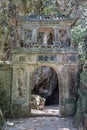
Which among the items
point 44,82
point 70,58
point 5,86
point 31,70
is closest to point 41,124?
point 5,86

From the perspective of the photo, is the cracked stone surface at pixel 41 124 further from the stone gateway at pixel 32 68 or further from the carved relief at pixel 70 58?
the carved relief at pixel 70 58

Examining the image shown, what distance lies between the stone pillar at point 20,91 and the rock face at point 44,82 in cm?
606

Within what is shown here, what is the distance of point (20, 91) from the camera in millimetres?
13883

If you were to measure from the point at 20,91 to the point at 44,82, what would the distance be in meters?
7.14

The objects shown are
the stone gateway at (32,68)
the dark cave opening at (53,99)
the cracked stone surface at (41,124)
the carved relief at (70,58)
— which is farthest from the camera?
the dark cave opening at (53,99)

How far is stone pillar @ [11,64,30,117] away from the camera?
13.7 metres

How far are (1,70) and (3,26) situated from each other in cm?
432

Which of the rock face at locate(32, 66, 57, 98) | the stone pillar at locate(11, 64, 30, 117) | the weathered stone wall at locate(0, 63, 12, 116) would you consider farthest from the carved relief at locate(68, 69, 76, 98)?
the rock face at locate(32, 66, 57, 98)

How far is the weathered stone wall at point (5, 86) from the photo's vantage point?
539 inches

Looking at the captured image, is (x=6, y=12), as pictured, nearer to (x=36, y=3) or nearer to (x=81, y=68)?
(x=36, y=3)

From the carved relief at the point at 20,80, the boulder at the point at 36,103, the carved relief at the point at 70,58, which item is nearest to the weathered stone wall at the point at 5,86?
the carved relief at the point at 20,80

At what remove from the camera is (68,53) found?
13859 millimetres

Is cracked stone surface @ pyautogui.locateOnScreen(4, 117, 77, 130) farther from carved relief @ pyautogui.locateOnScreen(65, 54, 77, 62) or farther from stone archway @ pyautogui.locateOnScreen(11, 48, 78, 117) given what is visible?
carved relief @ pyautogui.locateOnScreen(65, 54, 77, 62)

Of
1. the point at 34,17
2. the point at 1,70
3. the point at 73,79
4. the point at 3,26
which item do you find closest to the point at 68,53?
the point at 73,79
